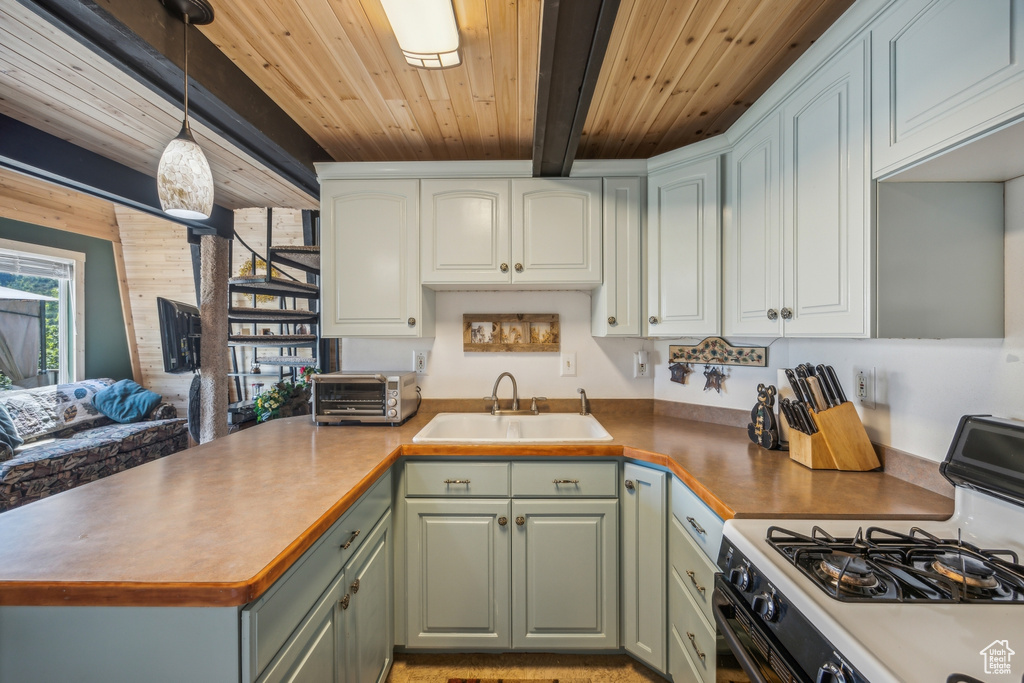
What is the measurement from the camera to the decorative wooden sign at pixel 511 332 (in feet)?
7.97

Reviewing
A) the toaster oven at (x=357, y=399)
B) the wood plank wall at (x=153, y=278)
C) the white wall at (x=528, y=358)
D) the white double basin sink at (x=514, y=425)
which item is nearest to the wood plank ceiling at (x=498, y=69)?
the white wall at (x=528, y=358)

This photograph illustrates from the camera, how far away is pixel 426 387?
→ 8.05ft

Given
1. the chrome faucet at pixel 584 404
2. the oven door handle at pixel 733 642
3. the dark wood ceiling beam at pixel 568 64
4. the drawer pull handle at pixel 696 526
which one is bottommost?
the oven door handle at pixel 733 642

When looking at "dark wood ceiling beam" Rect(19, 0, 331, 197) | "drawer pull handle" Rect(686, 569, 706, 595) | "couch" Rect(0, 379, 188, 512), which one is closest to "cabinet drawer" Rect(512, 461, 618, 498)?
"drawer pull handle" Rect(686, 569, 706, 595)

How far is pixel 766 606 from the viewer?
85 centimetres

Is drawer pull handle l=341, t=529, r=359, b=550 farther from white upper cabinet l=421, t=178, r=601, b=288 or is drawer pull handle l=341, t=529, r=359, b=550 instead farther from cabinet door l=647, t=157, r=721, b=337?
cabinet door l=647, t=157, r=721, b=337

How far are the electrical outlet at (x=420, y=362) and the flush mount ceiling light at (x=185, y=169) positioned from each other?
50.1 inches

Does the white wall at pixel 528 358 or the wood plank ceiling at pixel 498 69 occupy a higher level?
the wood plank ceiling at pixel 498 69

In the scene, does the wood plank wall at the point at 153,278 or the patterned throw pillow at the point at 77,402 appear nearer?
the patterned throw pillow at the point at 77,402

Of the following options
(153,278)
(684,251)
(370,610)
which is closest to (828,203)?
(684,251)

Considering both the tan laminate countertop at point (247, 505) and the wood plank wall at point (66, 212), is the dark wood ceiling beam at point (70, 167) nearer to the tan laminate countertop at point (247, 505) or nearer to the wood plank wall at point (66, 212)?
the wood plank wall at point (66, 212)

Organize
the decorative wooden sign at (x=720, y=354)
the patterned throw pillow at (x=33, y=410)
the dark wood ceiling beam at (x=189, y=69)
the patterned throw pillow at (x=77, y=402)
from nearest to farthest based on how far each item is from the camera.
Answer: the dark wood ceiling beam at (x=189, y=69) → the decorative wooden sign at (x=720, y=354) → the patterned throw pillow at (x=33, y=410) → the patterned throw pillow at (x=77, y=402)

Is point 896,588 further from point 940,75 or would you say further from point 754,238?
point 754,238
